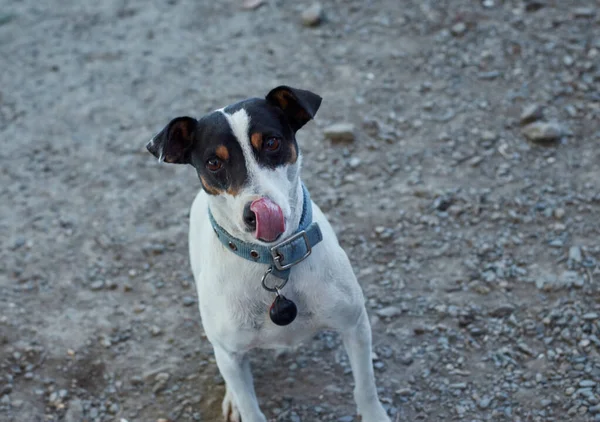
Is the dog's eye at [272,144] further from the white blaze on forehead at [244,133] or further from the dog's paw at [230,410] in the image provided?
the dog's paw at [230,410]

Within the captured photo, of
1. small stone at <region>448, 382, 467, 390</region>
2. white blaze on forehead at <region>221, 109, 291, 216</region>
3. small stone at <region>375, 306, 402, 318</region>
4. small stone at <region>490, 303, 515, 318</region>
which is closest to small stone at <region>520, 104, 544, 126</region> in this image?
small stone at <region>490, 303, 515, 318</region>

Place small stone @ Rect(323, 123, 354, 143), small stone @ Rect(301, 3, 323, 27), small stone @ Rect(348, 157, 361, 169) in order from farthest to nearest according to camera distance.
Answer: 1. small stone @ Rect(301, 3, 323, 27)
2. small stone @ Rect(323, 123, 354, 143)
3. small stone @ Rect(348, 157, 361, 169)

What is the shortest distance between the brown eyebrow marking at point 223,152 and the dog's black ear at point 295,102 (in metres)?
0.32

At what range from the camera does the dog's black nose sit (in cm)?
291

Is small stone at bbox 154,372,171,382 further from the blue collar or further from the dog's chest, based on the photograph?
the blue collar

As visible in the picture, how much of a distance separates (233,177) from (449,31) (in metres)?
4.57

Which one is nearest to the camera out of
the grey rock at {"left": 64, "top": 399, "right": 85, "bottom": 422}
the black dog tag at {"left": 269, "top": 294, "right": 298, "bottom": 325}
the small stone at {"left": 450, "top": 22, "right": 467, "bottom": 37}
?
the black dog tag at {"left": 269, "top": 294, "right": 298, "bottom": 325}

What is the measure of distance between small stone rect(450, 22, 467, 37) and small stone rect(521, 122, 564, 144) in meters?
1.59

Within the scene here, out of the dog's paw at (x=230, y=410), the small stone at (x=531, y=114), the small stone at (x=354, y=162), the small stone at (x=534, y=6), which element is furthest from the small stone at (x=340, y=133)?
the dog's paw at (x=230, y=410)

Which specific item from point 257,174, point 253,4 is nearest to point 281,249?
point 257,174

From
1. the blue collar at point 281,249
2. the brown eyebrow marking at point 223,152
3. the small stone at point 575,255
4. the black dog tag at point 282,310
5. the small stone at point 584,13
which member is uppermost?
the brown eyebrow marking at point 223,152

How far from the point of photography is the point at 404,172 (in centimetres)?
563

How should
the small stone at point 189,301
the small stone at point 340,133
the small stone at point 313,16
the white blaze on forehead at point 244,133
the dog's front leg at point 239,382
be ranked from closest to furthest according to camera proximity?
the white blaze on forehead at point 244,133, the dog's front leg at point 239,382, the small stone at point 189,301, the small stone at point 340,133, the small stone at point 313,16

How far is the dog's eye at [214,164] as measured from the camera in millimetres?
3072
